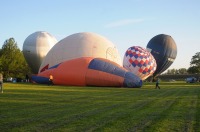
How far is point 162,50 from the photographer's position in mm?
59781

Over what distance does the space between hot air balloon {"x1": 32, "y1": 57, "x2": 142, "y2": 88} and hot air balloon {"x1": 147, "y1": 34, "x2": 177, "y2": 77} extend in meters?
30.9

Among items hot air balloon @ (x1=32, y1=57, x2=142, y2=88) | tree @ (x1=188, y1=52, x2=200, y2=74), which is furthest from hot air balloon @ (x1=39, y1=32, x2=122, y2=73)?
tree @ (x1=188, y1=52, x2=200, y2=74)

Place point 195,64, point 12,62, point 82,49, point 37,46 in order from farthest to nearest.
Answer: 1. point 195,64
2. point 12,62
3. point 37,46
4. point 82,49

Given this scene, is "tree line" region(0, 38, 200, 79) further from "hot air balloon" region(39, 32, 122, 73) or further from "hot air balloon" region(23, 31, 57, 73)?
"hot air balloon" region(39, 32, 122, 73)

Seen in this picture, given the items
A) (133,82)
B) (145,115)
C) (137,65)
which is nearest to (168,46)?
(137,65)

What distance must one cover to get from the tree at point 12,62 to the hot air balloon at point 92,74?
30523 millimetres

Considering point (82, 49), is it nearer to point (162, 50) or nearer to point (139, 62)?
point (139, 62)

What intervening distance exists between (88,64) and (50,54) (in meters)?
6.21

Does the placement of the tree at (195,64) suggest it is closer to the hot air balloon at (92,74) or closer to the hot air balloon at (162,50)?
the hot air balloon at (162,50)

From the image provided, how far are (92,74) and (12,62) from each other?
113 feet

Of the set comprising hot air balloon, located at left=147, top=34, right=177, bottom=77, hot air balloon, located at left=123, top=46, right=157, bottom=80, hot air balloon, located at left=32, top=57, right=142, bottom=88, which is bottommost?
hot air balloon, located at left=32, top=57, right=142, bottom=88

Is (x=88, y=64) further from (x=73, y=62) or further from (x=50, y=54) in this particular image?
(x=50, y=54)

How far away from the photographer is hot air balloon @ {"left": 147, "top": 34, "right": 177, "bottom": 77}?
5947cm

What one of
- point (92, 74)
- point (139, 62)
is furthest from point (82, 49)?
point (139, 62)
